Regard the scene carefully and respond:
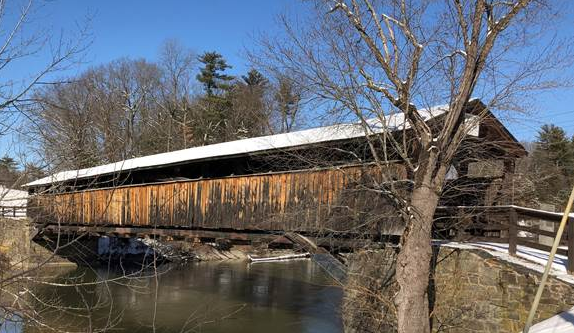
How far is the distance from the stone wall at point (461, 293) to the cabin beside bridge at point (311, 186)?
708 mm

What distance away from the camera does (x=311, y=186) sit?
10.7m

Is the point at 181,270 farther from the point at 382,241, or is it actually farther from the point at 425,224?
the point at 425,224

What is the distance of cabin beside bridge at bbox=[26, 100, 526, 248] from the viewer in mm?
9094

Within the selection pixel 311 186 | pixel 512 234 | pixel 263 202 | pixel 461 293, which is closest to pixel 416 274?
pixel 461 293

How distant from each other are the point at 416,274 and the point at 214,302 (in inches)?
374

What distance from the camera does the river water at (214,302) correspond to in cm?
1207

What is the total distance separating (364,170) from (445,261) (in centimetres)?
228

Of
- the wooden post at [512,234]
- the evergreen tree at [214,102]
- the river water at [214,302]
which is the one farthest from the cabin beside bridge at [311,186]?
the evergreen tree at [214,102]

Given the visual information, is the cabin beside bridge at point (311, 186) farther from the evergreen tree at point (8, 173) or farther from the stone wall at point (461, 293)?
the evergreen tree at point (8, 173)

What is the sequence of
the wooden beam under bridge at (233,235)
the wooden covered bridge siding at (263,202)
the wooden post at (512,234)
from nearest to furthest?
1. the wooden post at (512,234)
2. the wooden beam under bridge at (233,235)
3. the wooden covered bridge siding at (263,202)

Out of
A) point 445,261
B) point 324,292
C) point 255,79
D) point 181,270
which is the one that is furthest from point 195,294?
point 255,79

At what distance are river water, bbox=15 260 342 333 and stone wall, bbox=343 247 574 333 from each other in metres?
2.57

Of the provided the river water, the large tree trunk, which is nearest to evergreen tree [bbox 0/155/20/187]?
the river water

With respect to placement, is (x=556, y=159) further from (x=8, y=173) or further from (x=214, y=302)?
(x=8, y=173)
